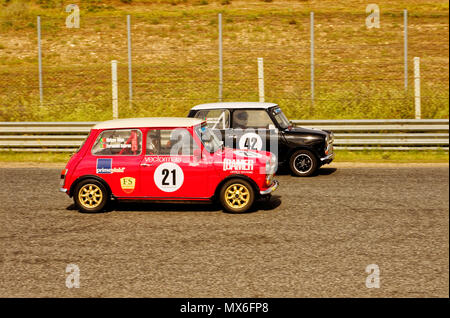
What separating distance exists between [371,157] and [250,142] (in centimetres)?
460

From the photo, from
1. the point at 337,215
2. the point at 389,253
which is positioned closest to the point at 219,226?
the point at 337,215

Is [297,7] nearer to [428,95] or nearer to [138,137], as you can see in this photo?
[428,95]

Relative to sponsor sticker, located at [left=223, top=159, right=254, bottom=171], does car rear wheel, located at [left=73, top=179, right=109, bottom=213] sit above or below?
below

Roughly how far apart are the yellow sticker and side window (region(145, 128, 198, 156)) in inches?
19.6

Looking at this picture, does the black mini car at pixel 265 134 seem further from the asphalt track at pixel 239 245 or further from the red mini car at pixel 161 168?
the red mini car at pixel 161 168

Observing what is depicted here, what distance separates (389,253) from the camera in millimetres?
7762

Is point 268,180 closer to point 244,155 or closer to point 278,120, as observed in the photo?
point 244,155

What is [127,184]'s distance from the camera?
10094mm

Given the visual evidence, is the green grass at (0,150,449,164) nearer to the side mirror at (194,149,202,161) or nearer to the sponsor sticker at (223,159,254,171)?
the sponsor sticker at (223,159,254,171)

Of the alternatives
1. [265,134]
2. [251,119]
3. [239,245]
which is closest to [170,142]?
[239,245]

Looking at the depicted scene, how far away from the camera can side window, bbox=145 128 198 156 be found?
10.0 metres

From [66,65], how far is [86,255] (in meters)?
25.4

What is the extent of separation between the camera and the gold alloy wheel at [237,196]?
32.9ft

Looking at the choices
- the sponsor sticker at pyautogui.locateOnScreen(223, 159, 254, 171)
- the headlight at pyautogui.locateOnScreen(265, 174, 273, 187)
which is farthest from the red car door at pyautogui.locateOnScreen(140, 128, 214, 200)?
the headlight at pyautogui.locateOnScreen(265, 174, 273, 187)
